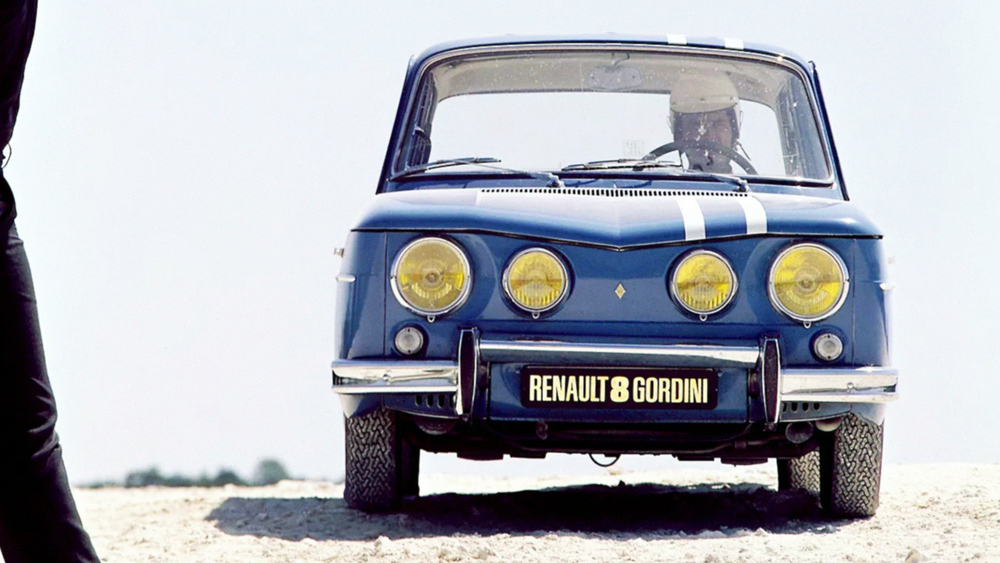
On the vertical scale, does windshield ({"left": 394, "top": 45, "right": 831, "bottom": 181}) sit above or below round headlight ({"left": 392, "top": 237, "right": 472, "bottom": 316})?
above

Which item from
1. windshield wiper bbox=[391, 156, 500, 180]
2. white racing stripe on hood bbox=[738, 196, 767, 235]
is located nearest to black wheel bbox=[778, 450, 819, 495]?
white racing stripe on hood bbox=[738, 196, 767, 235]

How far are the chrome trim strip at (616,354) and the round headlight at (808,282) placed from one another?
0.74 ft

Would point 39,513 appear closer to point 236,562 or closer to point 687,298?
point 236,562

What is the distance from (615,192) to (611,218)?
462mm

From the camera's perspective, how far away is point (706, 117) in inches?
245

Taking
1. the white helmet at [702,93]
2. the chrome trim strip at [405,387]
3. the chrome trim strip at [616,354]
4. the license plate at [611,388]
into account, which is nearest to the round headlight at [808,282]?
the chrome trim strip at [616,354]

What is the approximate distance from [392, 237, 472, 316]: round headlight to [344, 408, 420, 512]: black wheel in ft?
1.48

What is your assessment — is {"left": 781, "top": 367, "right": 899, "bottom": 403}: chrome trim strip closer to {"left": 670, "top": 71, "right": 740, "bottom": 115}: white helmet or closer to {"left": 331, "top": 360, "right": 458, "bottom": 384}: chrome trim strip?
{"left": 331, "top": 360, "right": 458, "bottom": 384}: chrome trim strip

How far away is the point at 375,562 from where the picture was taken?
4453 mm

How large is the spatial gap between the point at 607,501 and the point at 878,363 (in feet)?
5.53

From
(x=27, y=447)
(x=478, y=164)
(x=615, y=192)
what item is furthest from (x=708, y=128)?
(x=27, y=447)

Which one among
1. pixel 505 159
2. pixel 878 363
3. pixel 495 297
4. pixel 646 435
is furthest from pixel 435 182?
pixel 878 363

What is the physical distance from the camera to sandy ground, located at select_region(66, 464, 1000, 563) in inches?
181

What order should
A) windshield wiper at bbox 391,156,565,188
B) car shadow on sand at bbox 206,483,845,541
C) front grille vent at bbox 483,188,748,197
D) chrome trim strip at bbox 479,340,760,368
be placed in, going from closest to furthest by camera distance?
chrome trim strip at bbox 479,340,760,368 → car shadow on sand at bbox 206,483,845,541 → front grille vent at bbox 483,188,748,197 → windshield wiper at bbox 391,156,565,188
